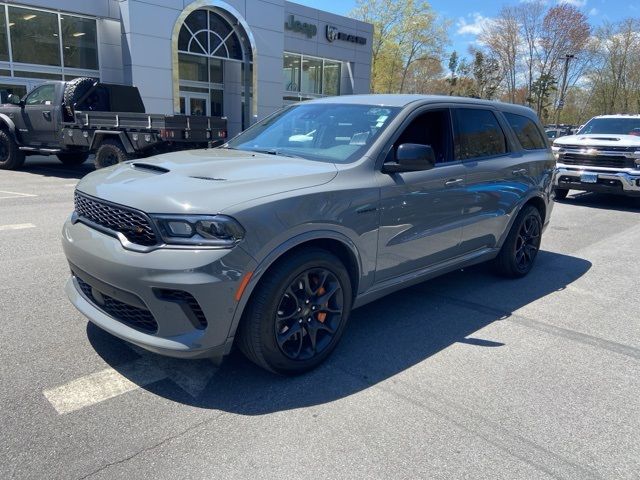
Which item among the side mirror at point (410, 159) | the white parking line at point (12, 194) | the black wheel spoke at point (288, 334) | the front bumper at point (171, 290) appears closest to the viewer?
the front bumper at point (171, 290)

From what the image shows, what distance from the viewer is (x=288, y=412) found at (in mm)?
2811

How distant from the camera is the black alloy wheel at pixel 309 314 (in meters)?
3.05

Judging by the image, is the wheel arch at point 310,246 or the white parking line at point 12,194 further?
the white parking line at point 12,194

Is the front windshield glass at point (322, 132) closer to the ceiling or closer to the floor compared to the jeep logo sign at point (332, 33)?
closer to the floor

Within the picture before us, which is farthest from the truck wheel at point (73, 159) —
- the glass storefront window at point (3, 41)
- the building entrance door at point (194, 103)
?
the building entrance door at point (194, 103)

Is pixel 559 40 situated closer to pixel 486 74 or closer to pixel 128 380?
pixel 486 74

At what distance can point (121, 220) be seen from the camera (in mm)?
2846

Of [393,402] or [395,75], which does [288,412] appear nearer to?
[393,402]

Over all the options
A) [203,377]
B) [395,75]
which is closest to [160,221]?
[203,377]

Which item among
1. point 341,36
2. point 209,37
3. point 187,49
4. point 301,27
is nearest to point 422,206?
point 187,49

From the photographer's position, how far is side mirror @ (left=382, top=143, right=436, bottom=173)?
11.3 feet

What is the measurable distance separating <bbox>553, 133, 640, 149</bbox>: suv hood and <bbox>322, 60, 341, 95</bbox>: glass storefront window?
21.1 meters

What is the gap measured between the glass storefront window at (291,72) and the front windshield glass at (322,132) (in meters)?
23.7

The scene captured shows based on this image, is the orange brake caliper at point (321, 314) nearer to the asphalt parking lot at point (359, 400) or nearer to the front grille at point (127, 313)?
the asphalt parking lot at point (359, 400)
